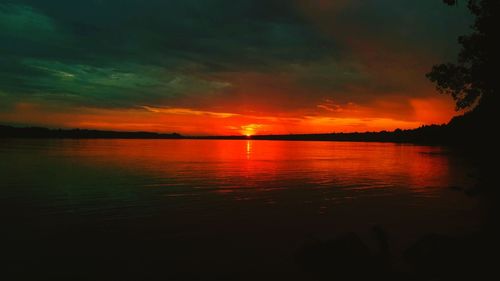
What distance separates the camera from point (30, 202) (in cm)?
2789

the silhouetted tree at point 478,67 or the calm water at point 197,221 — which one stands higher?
the silhouetted tree at point 478,67

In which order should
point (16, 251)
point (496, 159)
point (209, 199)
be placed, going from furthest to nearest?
point (496, 159) → point (209, 199) → point (16, 251)

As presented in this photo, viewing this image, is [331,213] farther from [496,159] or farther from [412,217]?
[496,159]

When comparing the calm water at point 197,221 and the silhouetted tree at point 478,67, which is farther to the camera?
the silhouetted tree at point 478,67

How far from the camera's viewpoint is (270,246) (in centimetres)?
1794

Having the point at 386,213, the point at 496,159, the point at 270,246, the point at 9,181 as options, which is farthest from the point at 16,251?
the point at 496,159

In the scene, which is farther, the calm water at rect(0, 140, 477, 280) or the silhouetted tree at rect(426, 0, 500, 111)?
the silhouetted tree at rect(426, 0, 500, 111)

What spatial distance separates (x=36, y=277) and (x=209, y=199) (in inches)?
687

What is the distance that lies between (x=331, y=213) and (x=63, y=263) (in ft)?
55.5

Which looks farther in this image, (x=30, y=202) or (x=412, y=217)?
(x=30, y=202)

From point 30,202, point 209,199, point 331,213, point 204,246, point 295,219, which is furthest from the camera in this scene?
point 209,199

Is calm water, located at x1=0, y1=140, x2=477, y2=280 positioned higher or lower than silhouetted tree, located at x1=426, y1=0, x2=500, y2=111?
lower

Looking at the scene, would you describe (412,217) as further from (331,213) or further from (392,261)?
(392,261)

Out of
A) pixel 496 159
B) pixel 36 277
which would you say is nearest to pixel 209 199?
pixel 36 277
